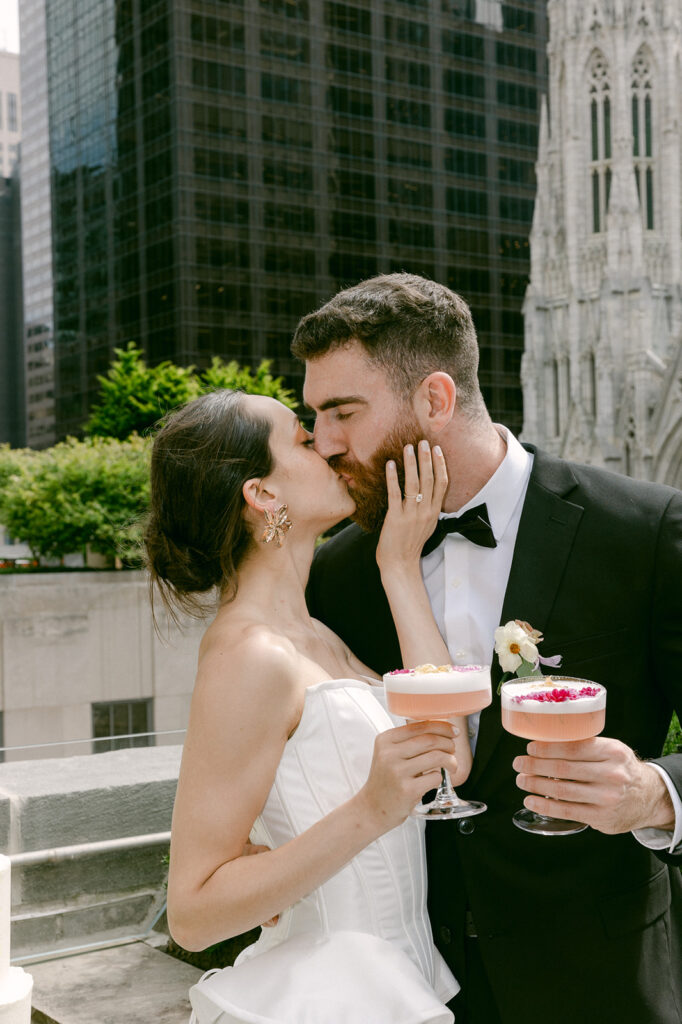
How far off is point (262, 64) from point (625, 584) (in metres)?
71.9

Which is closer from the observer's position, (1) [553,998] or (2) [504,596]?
(1) [553,998]

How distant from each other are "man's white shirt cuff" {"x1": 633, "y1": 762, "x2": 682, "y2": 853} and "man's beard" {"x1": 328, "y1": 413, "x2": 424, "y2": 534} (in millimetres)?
1234

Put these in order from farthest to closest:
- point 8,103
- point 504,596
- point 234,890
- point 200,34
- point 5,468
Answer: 1. point 8,103
2. point 200,34
3. point 5,468
4. point 504,596
5. point 234,890

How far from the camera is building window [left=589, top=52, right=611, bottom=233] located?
59031mm

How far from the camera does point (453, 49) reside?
247ft

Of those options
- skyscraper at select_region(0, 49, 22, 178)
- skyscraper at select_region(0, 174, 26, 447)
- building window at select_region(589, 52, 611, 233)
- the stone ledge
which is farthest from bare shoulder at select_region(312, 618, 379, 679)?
skyscraper at select_region(0, 49, 22, 178)

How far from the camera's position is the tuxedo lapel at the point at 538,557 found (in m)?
3.10

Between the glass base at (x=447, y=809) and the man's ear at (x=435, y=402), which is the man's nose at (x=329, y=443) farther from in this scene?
the glass base at (x=447, y=809)

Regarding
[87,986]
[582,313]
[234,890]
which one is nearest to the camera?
[234,890]

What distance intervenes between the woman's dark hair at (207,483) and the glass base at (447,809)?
0.96 meters

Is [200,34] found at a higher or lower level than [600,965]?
higher

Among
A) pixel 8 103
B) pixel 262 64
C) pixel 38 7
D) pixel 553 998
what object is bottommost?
pixel 553 998

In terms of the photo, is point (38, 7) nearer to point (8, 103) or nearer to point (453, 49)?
point (453, 49)

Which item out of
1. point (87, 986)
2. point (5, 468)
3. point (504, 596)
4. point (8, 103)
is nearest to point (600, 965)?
point (504, 596)
